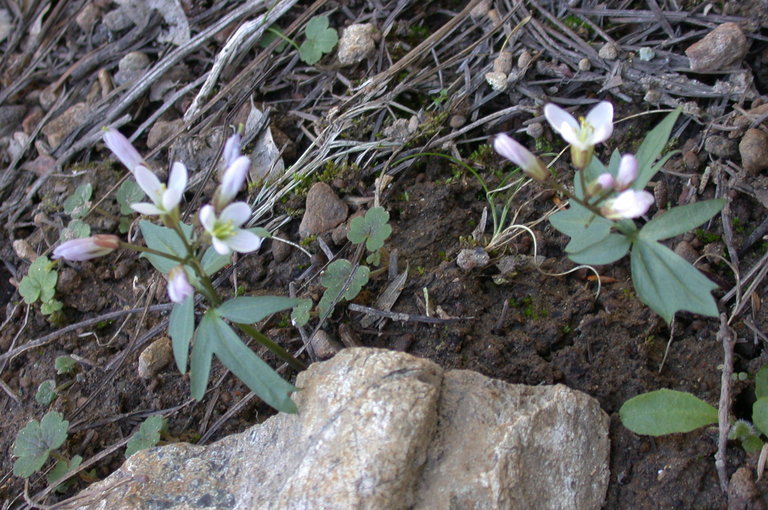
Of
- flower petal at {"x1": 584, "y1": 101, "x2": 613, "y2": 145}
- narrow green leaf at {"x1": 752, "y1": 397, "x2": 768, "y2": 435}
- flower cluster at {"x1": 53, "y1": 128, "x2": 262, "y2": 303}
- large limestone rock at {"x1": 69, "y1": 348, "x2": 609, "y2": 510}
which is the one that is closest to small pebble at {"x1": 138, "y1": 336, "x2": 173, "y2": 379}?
large limestone rock at {"x1": 69, "y1": 348, "x2": 609, "y2": 510}

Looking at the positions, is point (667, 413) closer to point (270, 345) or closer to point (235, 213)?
point (270, 345)

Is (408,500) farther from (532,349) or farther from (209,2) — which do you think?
(209,2)

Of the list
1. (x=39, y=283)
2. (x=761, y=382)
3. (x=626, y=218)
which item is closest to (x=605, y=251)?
(x=626, y=218)

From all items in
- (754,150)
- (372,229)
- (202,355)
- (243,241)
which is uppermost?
(243,241)

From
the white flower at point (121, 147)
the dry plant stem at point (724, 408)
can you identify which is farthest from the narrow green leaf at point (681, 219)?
the white flower at point (121, 147)

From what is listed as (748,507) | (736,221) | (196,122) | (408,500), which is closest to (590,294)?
(736,221)

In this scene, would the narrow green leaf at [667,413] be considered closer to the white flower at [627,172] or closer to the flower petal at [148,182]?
the white flower at [627,172]
